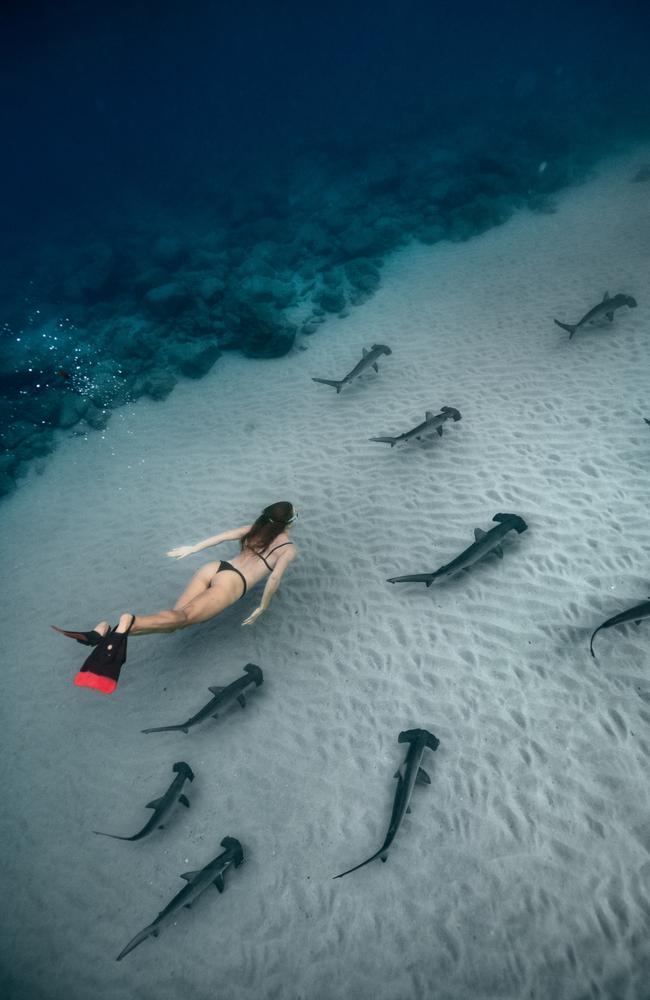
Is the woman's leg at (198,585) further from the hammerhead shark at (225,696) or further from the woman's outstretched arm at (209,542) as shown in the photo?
the hammerhead shark at (225,696)

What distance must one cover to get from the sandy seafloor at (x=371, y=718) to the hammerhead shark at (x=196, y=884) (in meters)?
0.23

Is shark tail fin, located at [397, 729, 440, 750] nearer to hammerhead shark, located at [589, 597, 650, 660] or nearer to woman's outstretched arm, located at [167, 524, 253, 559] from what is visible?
hammerhead shark, located at [589, 597, 650, 660]

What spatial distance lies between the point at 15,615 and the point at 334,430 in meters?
7.35

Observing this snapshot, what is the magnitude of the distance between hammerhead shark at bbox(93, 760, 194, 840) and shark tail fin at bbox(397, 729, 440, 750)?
2393 millimetres

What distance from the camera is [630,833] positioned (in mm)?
3879

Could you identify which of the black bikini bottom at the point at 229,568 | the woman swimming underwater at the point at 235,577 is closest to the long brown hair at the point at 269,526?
the woman swimming underwater at the point at 235,577

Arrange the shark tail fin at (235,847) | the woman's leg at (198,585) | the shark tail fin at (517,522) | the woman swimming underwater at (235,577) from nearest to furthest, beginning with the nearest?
the shark tail fin at (235,847), the woman swimming underwater at (235,577), the woman's leg at (198,585), the shark tail fin at (517,522)

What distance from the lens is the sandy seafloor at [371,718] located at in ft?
12.5

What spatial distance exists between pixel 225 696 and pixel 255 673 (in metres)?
0.44

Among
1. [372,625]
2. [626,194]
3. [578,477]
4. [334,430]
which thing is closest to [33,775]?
[372,625]

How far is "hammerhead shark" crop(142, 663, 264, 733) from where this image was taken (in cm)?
516

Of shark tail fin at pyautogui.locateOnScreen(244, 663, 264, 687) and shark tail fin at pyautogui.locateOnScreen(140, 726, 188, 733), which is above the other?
shark tail fin at pyautogui.locateOnScreen(140, 726, 188, 733)

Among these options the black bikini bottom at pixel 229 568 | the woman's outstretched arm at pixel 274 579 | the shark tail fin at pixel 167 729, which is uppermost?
the black bikini bottom at pixel 229 568

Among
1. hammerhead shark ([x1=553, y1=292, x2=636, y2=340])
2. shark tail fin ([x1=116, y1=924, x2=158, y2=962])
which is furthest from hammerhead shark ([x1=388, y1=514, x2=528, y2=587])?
hammerhead shark ([x1=553, y1=292, x2=636, y2=340])
